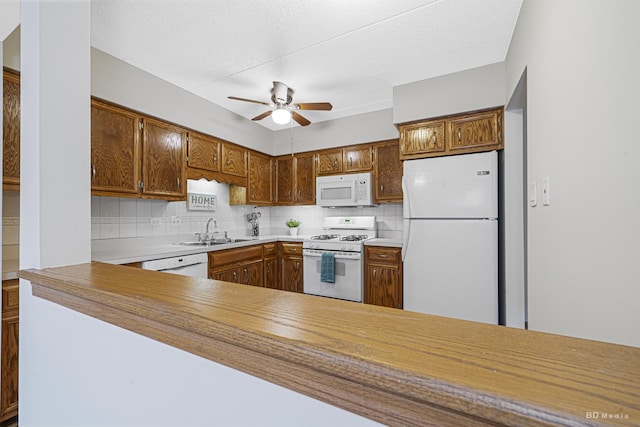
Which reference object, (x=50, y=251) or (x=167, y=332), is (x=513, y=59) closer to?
(x=167, y=332)

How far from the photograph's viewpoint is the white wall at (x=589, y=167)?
2.35 feet

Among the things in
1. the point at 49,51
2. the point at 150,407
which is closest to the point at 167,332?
the point at 150,407

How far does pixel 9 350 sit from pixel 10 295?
297 mm

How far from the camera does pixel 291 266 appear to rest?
3.75m

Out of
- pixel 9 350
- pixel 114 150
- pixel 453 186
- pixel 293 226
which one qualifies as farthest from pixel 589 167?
pixel 293 226

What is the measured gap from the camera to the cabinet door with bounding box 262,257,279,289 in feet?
11.8

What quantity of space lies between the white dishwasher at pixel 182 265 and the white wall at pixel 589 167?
2.39 metres

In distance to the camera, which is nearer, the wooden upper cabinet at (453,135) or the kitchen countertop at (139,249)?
the kitchen countertop at (139,249)

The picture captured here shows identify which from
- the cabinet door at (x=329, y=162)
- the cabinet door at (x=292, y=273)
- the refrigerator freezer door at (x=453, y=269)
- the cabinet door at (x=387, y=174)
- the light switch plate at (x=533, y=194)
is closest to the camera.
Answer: the light switch plate at (x=533, y=194)

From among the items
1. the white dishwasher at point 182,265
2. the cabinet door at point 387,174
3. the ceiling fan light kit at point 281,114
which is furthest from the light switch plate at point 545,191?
the white dishwasher at point 182,265

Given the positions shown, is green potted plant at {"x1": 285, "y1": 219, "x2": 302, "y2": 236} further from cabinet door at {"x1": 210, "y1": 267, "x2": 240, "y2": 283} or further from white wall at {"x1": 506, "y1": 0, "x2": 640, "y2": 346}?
white wall at {"x1": 506, "y1": 0, "x2": 640, "y2": 346}

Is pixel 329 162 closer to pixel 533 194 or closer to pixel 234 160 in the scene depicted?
pixel 234 160

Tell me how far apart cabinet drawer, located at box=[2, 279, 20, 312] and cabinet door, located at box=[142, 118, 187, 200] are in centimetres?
111

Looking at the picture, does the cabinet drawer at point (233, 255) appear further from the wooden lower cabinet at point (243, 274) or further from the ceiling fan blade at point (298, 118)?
the ceiling fan blade at point (298, 118)
